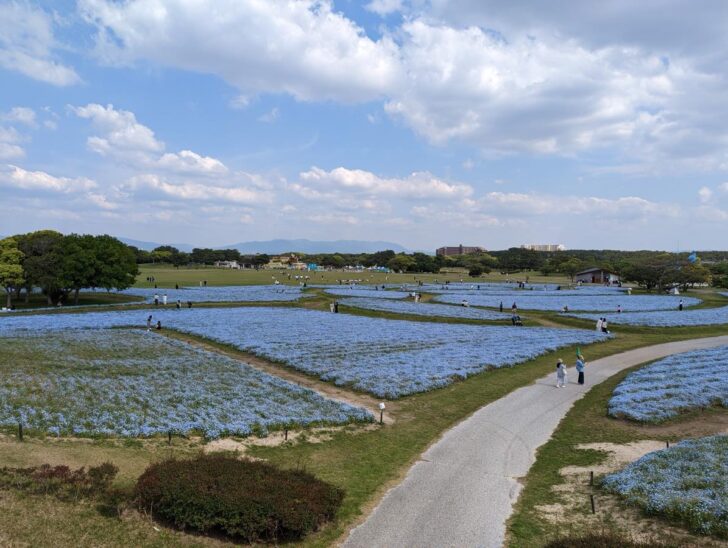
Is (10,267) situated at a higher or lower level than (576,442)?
higher

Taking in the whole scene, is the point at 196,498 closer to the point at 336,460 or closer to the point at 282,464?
the point at 282,464

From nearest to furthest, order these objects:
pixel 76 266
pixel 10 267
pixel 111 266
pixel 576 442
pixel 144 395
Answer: pixel 576 442 → pixel 144 395 → pixel 10 267 → pixel 76 266 → pixel 111 266

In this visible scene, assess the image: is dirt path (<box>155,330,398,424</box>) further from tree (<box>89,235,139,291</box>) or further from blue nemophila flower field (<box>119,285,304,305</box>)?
blue nemophila flower field (<box>119,285,304,305</box>)

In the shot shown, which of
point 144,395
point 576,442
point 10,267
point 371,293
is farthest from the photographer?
point 371,293

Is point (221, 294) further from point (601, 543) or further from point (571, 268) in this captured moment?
point (571, 268)

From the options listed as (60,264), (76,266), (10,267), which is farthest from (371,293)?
(10,267)

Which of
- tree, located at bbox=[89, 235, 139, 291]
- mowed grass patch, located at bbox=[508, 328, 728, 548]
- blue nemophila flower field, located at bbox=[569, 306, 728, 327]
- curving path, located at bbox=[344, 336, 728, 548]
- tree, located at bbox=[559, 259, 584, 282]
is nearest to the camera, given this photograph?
curving path, located at bbox=[344, 336, 728, 548]

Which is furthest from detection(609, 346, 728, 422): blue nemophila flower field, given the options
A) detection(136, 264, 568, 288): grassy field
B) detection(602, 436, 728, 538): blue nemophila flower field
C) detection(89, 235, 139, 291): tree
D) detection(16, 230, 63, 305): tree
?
detection(136, 264, 568, 288): grassy field
